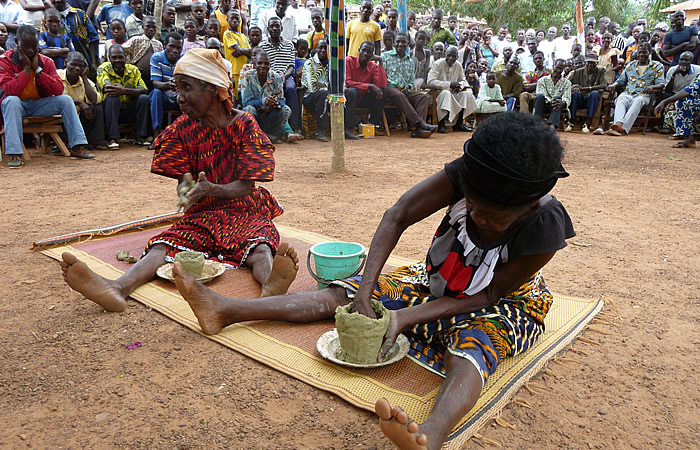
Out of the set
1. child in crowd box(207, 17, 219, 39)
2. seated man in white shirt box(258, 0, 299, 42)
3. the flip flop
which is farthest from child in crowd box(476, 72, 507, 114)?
child in crowd box(207, 17, 219, 39)

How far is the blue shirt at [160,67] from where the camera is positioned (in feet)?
24.4

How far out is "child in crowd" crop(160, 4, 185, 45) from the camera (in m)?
8.30

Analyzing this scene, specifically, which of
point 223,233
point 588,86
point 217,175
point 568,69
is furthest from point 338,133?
point 568,69

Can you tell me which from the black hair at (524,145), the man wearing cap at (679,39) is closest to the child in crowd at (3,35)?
the black hair at (524,145)

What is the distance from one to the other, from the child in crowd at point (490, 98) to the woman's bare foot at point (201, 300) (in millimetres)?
9245

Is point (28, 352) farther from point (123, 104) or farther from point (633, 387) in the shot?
point (123, 104)

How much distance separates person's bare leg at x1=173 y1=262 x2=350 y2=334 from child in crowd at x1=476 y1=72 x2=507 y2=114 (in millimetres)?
8988

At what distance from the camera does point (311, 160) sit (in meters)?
6.96

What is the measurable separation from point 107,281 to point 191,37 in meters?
6.51

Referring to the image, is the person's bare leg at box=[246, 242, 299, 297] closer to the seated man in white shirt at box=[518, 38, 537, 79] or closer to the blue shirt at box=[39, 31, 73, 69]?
the blue shirt at box=[39, 31, 73, 69]

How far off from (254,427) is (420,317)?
0.66 meters

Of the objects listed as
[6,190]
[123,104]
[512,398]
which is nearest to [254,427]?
[512,398]

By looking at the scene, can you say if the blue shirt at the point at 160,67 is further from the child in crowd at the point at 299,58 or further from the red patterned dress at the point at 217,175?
the red patterned dress at the point at 217,175

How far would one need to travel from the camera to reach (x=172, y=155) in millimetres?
2865
